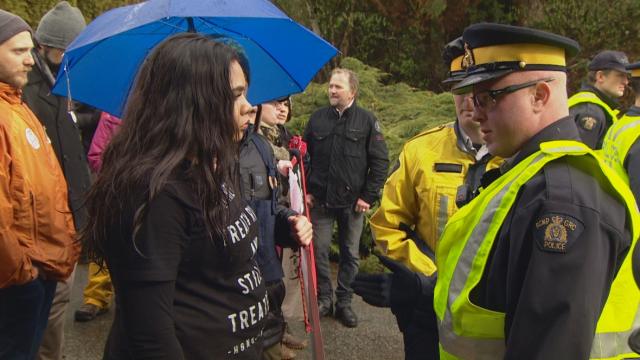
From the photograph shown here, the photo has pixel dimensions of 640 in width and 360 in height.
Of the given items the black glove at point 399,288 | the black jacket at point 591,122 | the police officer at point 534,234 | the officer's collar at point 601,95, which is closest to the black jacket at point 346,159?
the black jacket at point 591,122

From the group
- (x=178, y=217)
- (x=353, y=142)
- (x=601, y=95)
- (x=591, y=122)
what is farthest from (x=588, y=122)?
(x=178, y=217)

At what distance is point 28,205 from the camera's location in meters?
2.69

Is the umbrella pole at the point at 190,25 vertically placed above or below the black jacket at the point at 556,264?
above

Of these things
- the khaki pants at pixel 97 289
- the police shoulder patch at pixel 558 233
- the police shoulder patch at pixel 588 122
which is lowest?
the khaki pants at pixel 97 289

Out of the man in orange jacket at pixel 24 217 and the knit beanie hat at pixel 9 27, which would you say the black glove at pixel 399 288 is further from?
the knit beanie hat at pixel 9 27

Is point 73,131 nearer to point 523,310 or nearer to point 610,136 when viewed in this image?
point 523,310

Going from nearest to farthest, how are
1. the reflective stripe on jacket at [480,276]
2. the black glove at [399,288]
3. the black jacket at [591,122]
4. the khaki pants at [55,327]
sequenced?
the reflective stripe on jacket at [480,276] < the black glove at [399,288] < the khaki pants at [55,327] < the black jacket at [591,122]

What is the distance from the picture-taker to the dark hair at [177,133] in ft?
5.44

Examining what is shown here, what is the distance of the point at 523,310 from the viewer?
1389mm

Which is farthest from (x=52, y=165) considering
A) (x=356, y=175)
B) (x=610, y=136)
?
(x=610, y=136)

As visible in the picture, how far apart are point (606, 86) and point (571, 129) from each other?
16.3 feet

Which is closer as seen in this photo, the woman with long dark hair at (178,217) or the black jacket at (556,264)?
the black jacket at (556,264)

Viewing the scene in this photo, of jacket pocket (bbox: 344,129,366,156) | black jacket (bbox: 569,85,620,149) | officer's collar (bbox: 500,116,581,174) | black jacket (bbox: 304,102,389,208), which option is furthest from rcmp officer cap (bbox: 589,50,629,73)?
officer's collar (bbox: 500,116,581,174)

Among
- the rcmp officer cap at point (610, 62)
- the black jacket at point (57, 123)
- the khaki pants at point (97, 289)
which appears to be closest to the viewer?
the black jacket at point (57, 123)
